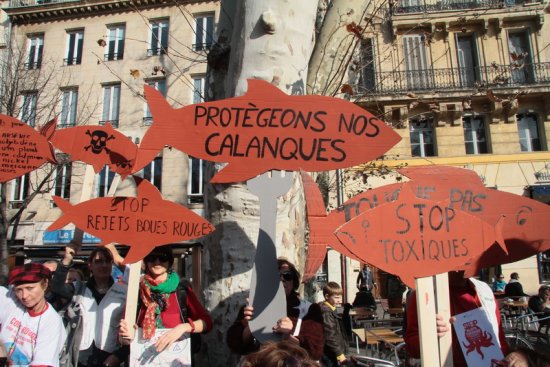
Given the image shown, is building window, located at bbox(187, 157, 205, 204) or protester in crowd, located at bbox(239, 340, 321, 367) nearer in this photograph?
protester in crowd, located at bbox(239, 340, 321, 367)

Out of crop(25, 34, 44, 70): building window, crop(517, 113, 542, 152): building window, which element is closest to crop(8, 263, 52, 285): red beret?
crop(517, 113, 542, 152): building window

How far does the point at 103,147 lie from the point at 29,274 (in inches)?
37.9

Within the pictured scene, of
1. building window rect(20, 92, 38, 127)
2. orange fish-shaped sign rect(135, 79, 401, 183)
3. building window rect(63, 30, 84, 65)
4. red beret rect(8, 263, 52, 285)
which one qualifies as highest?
building window rect(63, 30, 84, 65)

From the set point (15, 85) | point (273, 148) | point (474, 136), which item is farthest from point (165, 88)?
point (273, 148)

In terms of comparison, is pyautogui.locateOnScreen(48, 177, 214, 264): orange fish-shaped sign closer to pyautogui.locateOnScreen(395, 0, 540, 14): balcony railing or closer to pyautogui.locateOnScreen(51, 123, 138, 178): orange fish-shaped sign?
pyautogui.locateOnScreen(51, 123, 138, 178): orange fish-shaped sign

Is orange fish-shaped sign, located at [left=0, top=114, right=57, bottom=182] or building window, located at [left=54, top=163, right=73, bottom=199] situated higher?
building window, located at [left=54, top=163, right=73, bottom=199]

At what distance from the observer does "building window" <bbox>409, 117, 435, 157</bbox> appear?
672 inches

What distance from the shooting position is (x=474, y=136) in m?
17.0

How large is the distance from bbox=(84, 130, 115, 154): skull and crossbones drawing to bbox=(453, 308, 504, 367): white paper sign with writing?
2.36 metres

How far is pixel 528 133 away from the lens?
1686cm

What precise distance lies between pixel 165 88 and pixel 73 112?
A: 13.1 ft

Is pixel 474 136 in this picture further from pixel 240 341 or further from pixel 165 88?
pixel 240 341

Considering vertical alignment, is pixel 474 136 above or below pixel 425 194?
above

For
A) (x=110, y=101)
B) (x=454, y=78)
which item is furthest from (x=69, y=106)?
(x=454, y=78)
